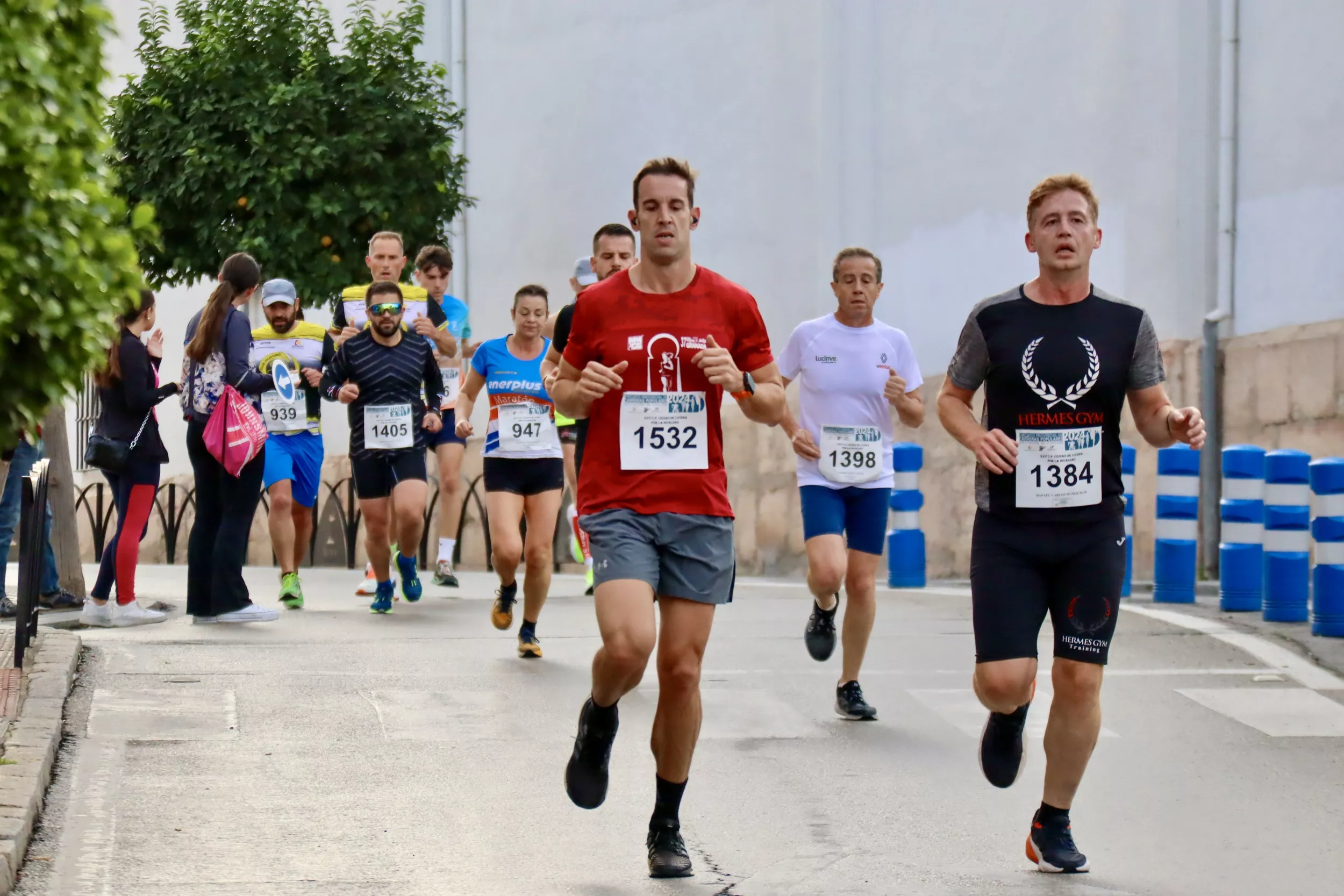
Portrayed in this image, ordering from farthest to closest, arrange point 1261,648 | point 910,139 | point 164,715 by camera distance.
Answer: point 910,139, point 1261,648, point 164,715

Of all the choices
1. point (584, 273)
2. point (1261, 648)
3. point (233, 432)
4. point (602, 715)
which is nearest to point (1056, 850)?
point (602, 715)

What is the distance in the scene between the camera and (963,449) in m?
16.8

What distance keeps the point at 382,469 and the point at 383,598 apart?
84cm

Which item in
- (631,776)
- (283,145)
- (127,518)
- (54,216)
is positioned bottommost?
(631,776)

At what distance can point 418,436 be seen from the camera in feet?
40.4

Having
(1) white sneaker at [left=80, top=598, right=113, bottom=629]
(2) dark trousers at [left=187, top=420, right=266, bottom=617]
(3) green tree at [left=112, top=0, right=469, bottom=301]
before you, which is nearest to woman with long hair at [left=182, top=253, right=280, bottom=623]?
(2) dark trousers at [left=187, top=420, right=266, bottom=617]

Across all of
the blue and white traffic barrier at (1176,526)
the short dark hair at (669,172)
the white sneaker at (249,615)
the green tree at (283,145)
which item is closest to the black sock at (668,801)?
the short dark hair at (669,172)

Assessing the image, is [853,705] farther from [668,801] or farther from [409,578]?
[409,578]

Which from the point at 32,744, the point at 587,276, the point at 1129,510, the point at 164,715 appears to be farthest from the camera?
the point at 1129,510

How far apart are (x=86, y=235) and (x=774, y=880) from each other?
2.70m

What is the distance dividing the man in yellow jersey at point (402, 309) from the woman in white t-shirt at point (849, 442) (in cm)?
428

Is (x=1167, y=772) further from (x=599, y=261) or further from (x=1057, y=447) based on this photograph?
(x=599, y=261)

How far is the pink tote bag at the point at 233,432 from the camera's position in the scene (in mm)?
11266

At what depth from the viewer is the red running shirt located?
5.83m
